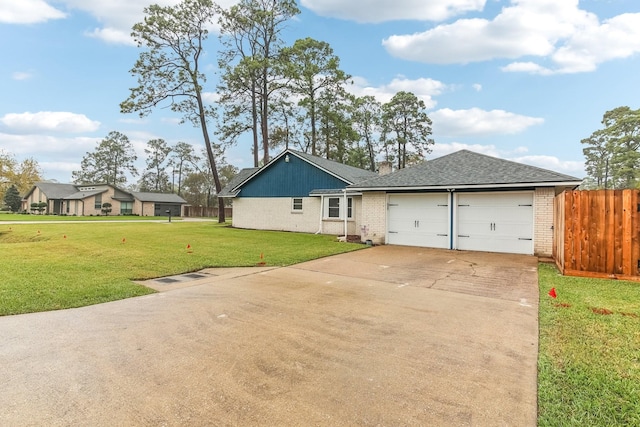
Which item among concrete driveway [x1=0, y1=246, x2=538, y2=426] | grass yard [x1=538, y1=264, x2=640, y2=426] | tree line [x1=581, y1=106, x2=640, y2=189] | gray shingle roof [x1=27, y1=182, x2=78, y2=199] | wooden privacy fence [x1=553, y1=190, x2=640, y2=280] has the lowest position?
concrete driveway [x1=0, y1=246, x2=538, y2=426]

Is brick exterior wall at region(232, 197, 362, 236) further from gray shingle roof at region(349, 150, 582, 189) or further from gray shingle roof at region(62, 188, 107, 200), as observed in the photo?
gray shingle roof at region(62, 188, 107, 200)

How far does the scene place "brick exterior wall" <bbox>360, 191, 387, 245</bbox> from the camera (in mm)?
13680

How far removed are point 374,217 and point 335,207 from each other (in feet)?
13.1

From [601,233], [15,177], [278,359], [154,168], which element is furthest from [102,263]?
[154,168]

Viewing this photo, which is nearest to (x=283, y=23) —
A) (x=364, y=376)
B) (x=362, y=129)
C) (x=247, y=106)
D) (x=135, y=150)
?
(x=247, y=106)

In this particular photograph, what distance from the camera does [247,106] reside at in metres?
28.8

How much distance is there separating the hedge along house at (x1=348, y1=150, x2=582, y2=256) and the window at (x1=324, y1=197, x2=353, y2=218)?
2.84 m

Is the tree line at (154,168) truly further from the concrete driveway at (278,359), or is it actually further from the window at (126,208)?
the concrete driveway at (278,359)

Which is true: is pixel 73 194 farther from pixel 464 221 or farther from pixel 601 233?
pixel 601 233

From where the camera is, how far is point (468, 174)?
40.1 feet

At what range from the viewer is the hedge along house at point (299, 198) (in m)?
17.2

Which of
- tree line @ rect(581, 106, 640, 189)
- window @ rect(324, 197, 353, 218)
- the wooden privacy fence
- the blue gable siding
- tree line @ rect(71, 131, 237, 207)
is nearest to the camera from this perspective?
the wooden privacy fence

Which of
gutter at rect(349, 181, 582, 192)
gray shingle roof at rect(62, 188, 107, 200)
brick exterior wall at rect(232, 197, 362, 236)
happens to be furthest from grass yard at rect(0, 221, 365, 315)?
gray shingle roof at rect(62, 188, 107, 200)

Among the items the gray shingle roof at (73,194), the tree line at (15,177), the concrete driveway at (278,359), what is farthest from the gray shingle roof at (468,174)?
the tree line at (15,177)
